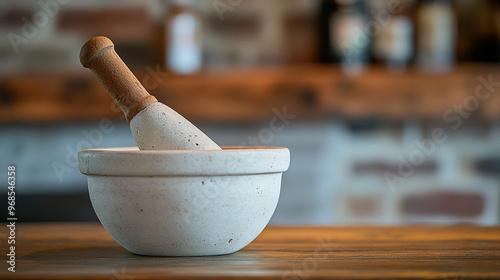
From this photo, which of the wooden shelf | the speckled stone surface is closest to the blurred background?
the wooden shelf

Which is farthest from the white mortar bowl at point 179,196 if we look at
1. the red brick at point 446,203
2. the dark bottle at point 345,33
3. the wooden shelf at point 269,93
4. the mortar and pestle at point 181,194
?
the red brick at point 446,203

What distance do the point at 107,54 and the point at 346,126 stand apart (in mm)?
1307

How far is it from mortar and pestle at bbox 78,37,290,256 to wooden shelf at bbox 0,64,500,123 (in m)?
0.94

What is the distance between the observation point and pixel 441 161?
78.8 inches

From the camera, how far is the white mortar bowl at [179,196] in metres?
0.70

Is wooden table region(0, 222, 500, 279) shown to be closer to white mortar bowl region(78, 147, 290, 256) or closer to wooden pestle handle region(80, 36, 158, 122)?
white mortar bowl region(78, 147, 290, 256)

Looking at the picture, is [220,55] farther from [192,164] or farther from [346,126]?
[192,164]

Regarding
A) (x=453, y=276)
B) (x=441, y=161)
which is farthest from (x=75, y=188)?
(x=453, y=276)

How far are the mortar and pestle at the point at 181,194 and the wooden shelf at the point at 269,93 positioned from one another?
0.94 m

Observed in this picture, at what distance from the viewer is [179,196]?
0.71 meters

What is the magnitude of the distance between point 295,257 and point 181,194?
5.9 inches

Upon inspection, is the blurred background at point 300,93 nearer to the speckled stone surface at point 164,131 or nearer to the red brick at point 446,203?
the red brick at point 446,203

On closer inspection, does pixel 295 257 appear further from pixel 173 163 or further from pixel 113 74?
pixel 113 74

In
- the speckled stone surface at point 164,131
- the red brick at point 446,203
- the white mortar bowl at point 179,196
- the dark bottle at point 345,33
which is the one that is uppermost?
the dark bottle at point 345,33
